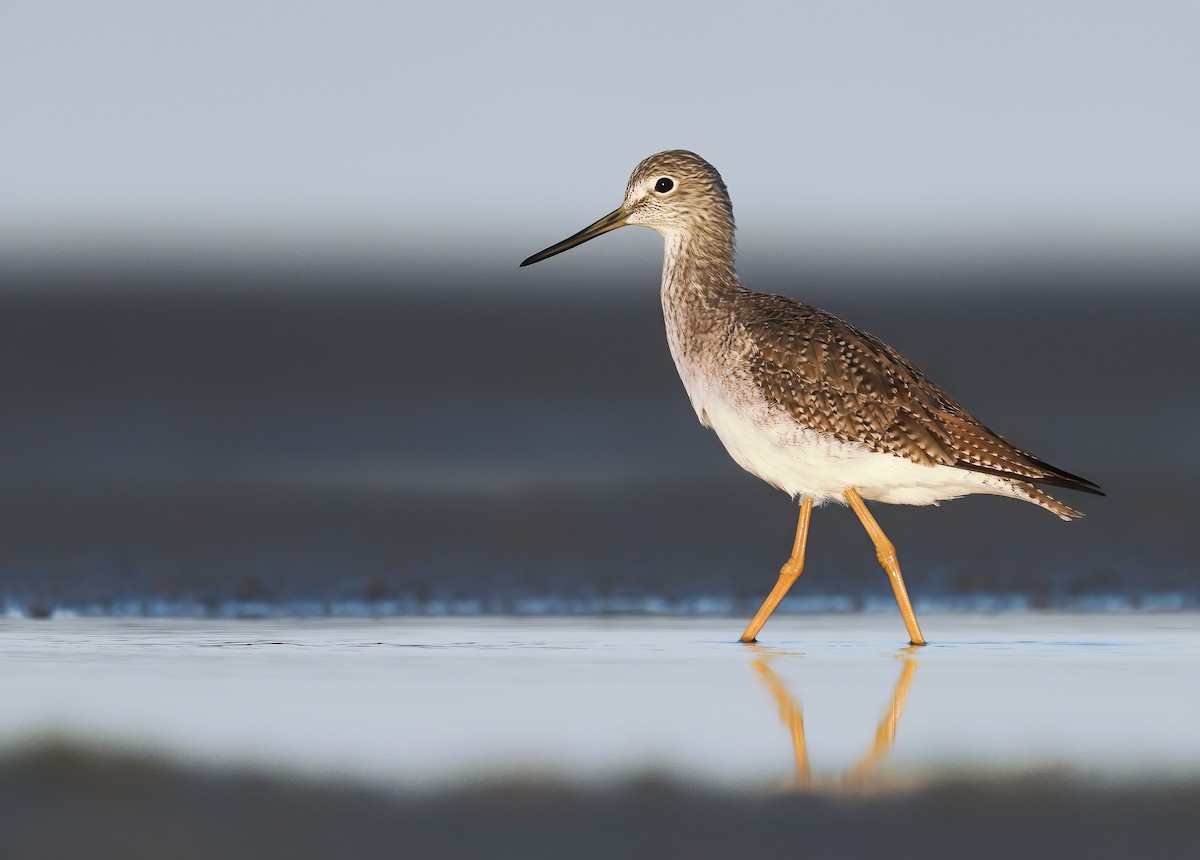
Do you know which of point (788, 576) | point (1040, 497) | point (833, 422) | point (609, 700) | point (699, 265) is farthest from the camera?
point (699, 265)

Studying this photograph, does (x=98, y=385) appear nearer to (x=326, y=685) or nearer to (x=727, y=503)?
(x=727, y=503)

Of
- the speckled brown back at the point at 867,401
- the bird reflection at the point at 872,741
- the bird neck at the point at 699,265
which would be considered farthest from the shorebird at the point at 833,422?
the bird reflection at the point at 872,741

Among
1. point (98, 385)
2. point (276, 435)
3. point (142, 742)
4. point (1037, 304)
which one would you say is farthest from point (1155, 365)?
point (142, 742)

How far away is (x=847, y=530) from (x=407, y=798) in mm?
7143

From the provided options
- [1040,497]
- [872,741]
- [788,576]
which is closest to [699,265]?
[788,576]

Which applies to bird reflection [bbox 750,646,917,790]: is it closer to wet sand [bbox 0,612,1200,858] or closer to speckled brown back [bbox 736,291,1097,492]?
wet sand [bbox 0,612,1200,858]

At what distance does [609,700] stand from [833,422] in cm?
269

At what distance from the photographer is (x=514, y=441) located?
13.8 meters

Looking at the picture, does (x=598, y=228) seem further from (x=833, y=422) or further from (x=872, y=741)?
(x=872, y=741)

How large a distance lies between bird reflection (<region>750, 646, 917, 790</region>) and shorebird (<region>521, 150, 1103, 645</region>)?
4.02ft

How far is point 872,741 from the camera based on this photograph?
209 inches

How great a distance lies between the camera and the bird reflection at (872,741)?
4742 millimetres

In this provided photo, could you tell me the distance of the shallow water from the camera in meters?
5.05

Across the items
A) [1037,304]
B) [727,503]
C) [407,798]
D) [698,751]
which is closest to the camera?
[407,798]
